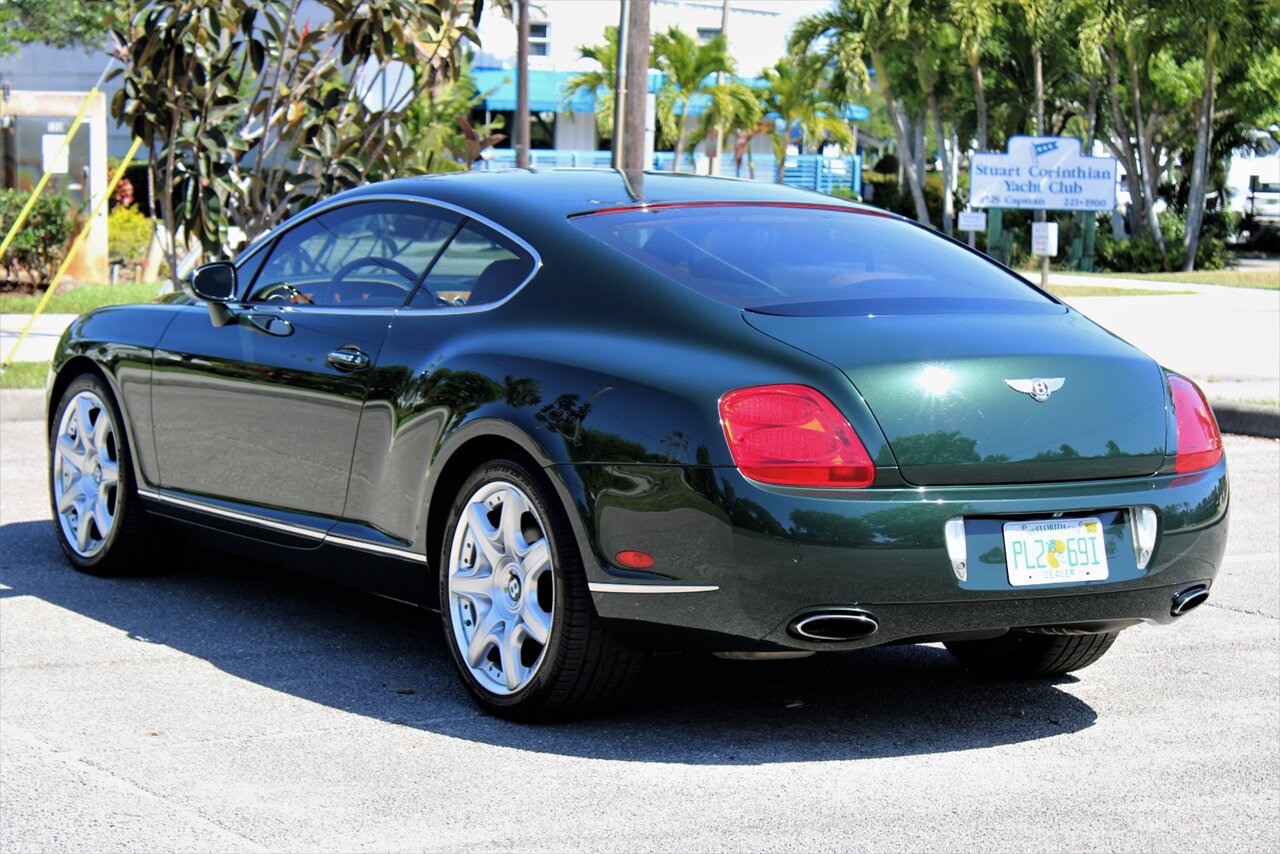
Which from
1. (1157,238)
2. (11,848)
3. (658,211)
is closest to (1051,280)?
(1157,238)

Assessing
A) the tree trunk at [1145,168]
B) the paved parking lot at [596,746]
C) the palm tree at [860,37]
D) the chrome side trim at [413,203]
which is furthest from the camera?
the palm tree at [860,37]

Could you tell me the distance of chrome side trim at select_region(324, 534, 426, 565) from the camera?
530 centimetres

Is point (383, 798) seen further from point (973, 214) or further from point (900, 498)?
point (973, 214)

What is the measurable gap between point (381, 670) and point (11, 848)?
1.74 metres

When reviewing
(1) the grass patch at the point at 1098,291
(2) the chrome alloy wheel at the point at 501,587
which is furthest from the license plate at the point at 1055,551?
(1) the grass patch at the point at 1098,291

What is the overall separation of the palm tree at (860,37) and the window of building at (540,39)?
1636 centimetres

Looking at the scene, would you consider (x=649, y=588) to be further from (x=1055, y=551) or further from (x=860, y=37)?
(x=860, y=37)

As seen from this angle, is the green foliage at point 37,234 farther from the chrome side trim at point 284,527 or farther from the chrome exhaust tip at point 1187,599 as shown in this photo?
the chrome exhaust tip at point 1187,599

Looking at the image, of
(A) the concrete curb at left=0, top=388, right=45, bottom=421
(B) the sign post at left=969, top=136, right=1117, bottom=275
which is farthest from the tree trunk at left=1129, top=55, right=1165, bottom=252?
(A) the concrete curb at left=0, top=388, right=45, bottom=421

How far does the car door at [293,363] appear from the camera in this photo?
559 cm

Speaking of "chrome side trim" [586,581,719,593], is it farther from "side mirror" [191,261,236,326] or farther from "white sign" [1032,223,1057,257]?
"white sign" [1032,223,1057,257]

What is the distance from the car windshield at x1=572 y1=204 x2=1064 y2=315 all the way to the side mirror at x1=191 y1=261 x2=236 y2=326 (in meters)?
1.52

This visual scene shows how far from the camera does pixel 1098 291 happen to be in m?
28.4

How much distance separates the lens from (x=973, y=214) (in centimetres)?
2186
